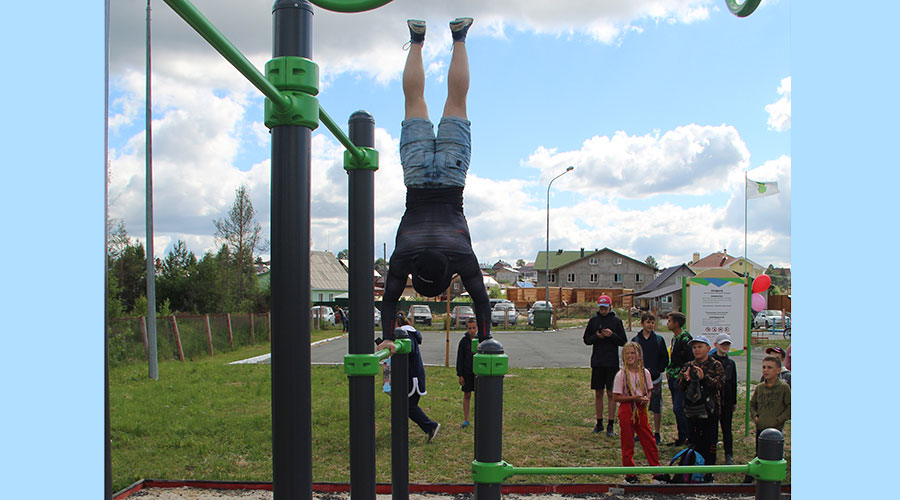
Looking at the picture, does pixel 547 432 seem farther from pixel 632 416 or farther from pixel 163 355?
pixel 163 355

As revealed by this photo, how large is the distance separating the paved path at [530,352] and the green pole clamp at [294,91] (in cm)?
1015

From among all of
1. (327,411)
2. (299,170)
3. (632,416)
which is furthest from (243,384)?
(299,170)

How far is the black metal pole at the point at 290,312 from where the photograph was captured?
1.64 m

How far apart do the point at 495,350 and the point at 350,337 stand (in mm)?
1066

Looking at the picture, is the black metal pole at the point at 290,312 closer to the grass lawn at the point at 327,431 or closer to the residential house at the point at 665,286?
the grass lawn at the point at 327,431

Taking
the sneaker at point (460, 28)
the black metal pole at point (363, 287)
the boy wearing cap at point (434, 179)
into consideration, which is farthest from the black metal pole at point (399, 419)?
the sneaker at point (460, 28)

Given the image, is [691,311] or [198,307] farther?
[198,307]

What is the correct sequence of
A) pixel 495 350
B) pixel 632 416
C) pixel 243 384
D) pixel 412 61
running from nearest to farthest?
pixel 495 350, pixel 412 61, pixel 632 416, pixel 243 384

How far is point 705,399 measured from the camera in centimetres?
477

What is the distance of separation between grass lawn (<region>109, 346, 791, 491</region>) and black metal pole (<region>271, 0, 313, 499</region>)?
349 cm

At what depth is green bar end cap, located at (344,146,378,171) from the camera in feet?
9.97

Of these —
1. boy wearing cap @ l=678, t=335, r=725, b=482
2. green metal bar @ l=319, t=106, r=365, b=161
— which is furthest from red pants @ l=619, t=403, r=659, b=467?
green metal bar @ l=319, t=106, r=365, b=161

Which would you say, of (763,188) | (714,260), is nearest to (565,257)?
(714,260)

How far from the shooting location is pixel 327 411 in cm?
753
